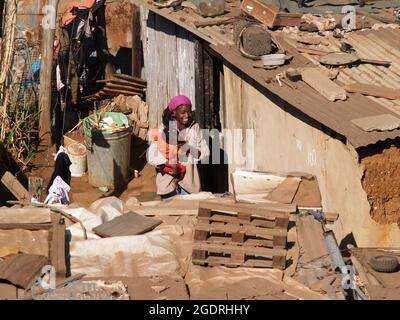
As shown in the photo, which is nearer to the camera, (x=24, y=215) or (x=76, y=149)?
(x=24, y=215)

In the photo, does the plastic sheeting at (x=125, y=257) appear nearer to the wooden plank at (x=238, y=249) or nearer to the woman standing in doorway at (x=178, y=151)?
the wooden plank at (x=238, y=249)

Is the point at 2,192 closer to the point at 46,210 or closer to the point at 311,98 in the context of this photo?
the point at 311,98

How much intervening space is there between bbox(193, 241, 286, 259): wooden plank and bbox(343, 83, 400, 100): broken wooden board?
11.3ft

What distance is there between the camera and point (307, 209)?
790cm

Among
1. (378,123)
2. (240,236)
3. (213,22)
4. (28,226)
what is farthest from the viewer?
(213,22)

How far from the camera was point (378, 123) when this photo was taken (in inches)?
346

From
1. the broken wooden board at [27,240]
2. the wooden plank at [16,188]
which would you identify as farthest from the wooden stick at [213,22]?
the broken wooden board at [27,240]

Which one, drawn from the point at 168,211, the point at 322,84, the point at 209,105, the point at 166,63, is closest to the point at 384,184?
the point at 322,84

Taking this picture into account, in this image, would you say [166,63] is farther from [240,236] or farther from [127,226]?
[240,236]

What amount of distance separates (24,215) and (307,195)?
2366 mm

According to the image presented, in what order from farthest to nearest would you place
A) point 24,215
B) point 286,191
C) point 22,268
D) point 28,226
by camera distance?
point 286,191
point 24,215
point 28,226
point 22,268

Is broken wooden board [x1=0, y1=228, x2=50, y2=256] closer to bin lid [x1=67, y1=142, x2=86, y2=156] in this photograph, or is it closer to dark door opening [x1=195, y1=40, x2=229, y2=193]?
dark door opening [x1=195, y1=40, x2=229, y2=193]

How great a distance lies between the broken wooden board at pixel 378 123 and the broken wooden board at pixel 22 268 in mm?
3497
